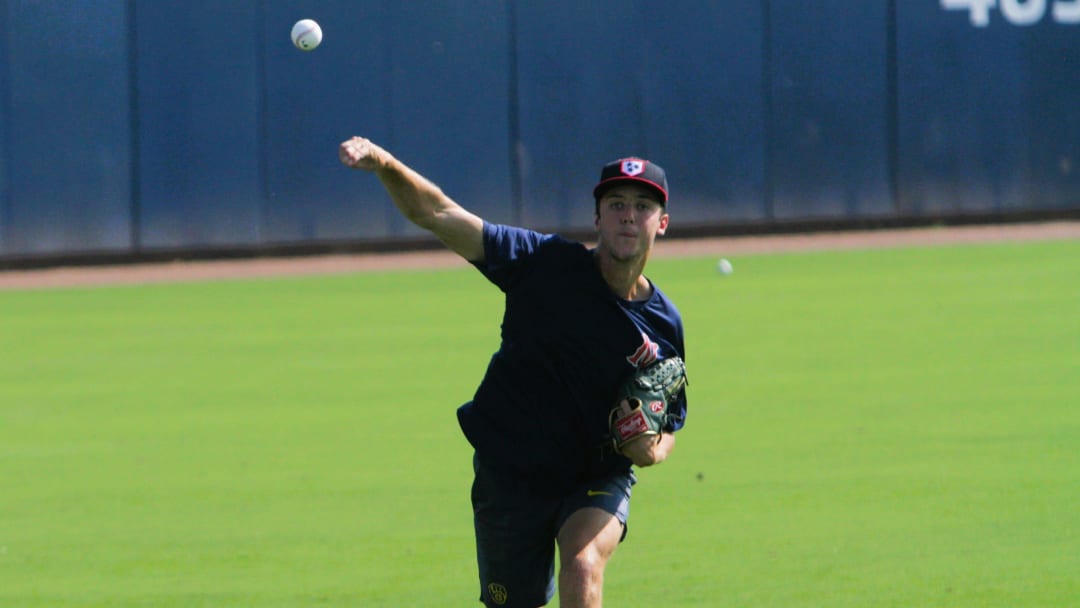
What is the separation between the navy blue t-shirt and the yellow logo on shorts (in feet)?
1.33

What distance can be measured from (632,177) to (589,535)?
4.14ft

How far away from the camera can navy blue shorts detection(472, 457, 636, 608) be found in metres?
6.10

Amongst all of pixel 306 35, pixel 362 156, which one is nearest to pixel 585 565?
pixel 362 156

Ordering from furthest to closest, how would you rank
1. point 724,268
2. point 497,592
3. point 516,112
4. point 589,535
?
point 516,112
point 724,268
point 497,592
point 589,535

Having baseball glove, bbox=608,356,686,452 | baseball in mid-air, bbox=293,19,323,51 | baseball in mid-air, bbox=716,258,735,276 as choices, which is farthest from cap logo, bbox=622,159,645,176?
baseball in mid-air, bbox=716,258,735,276

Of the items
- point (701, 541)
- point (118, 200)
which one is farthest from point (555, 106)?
point (701, 541)

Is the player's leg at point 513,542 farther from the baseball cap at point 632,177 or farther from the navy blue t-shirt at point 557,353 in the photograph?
the baseball cap at point 632,177

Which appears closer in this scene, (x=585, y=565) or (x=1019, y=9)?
(x=585, y=565)

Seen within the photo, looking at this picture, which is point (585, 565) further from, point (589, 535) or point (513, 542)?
point (513, 542)

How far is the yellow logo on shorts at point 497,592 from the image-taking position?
618 cm

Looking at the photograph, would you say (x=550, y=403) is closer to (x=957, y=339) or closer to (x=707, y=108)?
(x=957, y=339)

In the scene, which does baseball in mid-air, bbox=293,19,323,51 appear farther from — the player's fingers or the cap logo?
the cap logo

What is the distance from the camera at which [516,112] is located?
76.3ft

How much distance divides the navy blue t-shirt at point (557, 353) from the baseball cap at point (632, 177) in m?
0.29
